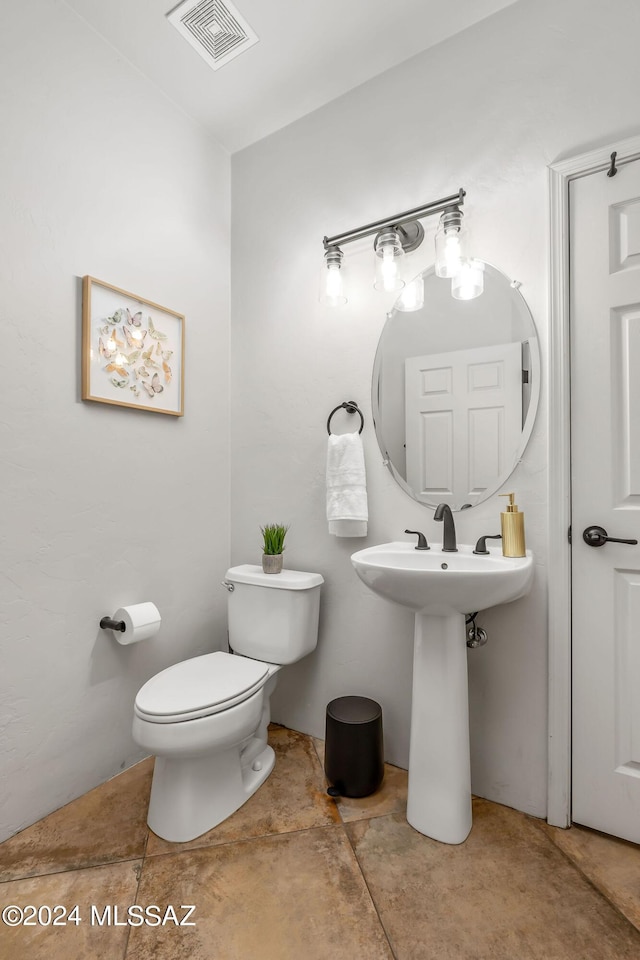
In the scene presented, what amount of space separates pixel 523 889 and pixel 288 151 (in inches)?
104

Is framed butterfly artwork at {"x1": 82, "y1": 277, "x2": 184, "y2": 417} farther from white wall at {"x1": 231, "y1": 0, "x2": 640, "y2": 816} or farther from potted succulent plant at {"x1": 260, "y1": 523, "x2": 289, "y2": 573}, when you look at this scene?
potted succulent plant at {"x1": 260, "y1": 523, "x2": 289, "y2": 573}

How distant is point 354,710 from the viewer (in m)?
1.63

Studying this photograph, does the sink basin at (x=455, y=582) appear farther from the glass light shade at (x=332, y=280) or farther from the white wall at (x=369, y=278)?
the glass light shade at (x=332, y=280)

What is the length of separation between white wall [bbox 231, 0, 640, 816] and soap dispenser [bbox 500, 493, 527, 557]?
0.29 ft

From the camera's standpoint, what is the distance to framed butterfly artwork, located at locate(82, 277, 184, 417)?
160 centimetres

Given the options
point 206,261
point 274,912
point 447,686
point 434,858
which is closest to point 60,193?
point 206,261

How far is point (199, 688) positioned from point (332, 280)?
1476 millimetres

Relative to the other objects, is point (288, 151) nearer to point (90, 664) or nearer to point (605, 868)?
point (90, 664)

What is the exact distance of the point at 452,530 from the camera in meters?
1.51

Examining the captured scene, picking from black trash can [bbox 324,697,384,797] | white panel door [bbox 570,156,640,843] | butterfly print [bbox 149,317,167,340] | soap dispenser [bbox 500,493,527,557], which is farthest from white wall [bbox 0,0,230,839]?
white panel door [bbox 570,156,640,843]

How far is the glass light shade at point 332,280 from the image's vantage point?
1.78 m

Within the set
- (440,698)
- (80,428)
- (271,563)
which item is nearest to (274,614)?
(271,563)

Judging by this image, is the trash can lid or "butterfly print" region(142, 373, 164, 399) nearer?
the trash can lid

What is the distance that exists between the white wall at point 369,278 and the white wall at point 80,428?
0.91ft
